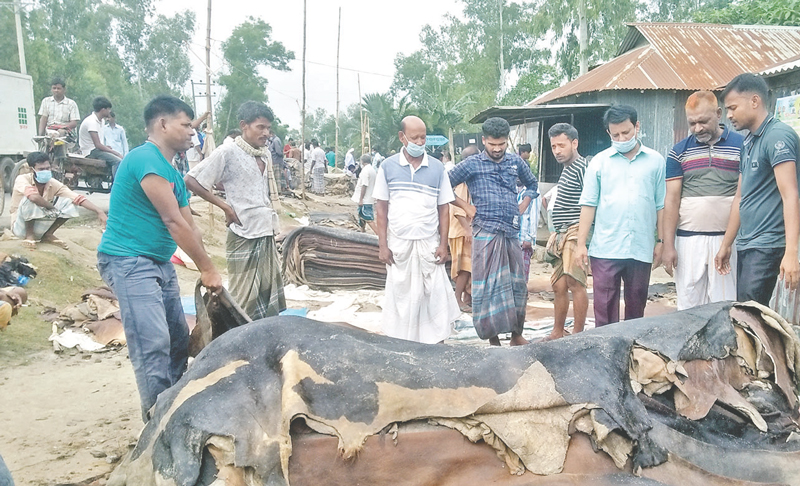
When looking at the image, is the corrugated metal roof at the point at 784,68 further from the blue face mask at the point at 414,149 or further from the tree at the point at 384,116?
→ the tree at the point at 384,116

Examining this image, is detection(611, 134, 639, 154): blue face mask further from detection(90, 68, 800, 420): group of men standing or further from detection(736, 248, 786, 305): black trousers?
detection(736, 248, 786, 305): black trousers

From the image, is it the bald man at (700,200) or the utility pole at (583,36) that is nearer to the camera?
the bald man at (700,200)

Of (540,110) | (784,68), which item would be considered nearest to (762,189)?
(784,68)

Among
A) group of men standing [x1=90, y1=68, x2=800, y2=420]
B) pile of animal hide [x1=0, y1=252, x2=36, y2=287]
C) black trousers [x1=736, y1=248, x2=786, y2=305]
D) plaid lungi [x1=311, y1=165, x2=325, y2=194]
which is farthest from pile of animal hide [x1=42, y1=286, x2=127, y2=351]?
plaid lungi [x1=311, y1=165, x2=325, y2=194]

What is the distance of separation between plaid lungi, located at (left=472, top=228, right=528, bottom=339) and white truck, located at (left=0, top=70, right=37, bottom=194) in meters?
11.2

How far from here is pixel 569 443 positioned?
2.14 meters

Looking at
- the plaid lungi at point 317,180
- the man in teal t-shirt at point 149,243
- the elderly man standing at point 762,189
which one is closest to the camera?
the man in teal t-shirt at point 149,243

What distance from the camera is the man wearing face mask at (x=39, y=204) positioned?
688 centimetres

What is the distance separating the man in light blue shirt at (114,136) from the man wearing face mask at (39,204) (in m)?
2.32

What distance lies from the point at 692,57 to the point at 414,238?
13.9m

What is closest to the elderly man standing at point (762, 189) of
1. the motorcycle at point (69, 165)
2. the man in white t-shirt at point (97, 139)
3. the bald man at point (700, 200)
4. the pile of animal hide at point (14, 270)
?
the bald man at point (700, 200)

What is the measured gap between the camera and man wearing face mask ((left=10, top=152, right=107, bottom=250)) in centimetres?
688

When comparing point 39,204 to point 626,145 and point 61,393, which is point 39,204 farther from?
point 626,145

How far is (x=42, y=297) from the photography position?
20.9 ft
